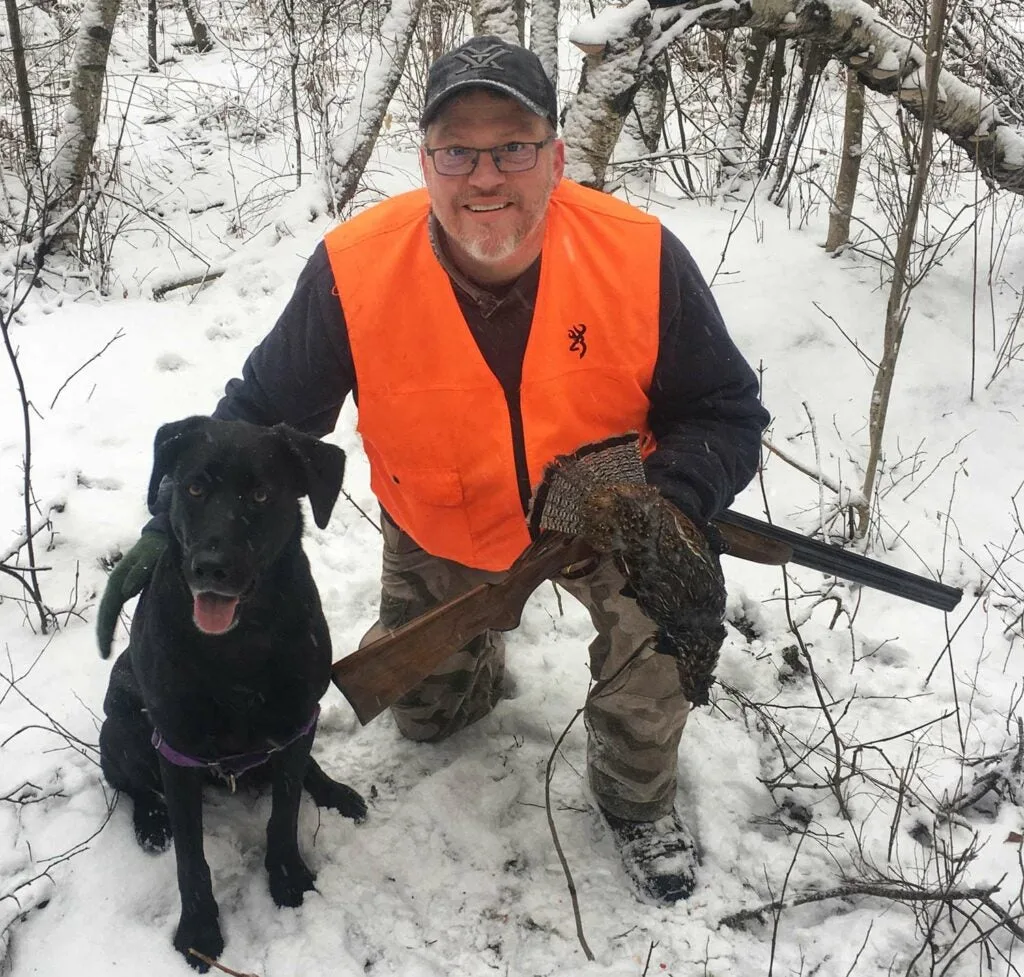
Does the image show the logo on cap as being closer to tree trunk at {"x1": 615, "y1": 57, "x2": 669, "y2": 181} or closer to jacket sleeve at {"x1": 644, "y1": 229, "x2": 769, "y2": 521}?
jacket sleeve at {"x1": 644, "y1": 229, "x2": 769, "y2": 521}

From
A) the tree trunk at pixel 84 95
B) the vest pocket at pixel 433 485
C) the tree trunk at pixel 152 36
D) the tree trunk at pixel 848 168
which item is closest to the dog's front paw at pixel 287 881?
the vest pocket at pixel 433 485

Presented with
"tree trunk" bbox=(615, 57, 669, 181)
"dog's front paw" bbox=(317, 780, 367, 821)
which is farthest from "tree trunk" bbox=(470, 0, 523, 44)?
"dog's front paw" bbox=(317, 780, 367, 821)

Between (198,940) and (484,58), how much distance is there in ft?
7.58

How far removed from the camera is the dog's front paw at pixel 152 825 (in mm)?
2313

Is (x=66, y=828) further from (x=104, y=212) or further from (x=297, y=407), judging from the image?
(x=104, y=212)

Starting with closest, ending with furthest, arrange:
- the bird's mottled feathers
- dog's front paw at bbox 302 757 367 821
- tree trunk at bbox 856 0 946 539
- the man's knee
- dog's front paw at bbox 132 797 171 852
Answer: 1. the bird's mottled feathers
2. dog's front paw at bbox 132 797 171 852
3. dog's front paw at bbox 302 757 367 821
4. the man's knee
5. tree trunk at bbox 856 0 946 539

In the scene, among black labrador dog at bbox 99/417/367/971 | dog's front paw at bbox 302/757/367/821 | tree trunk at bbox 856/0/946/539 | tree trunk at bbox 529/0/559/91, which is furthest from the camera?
tree trunk at bbox 529/0/559/91

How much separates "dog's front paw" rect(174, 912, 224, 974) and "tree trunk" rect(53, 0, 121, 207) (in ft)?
A: 15.2

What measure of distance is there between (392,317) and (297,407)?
38cm

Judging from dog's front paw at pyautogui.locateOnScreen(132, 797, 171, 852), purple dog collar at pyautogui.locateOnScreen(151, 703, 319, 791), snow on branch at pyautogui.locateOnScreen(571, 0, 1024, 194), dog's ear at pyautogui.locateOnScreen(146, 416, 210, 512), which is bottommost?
dog's front paw at pyautogui.locateOnScreen(132, 797, 171, 852)

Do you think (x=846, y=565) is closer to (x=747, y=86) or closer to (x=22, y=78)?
(x=747, y=86)

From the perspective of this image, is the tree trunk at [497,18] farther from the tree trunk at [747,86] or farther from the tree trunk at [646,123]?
the tree trunk at [747,86]

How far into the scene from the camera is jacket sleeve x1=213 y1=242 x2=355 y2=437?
2248 mm

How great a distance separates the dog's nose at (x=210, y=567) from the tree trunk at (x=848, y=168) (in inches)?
162
